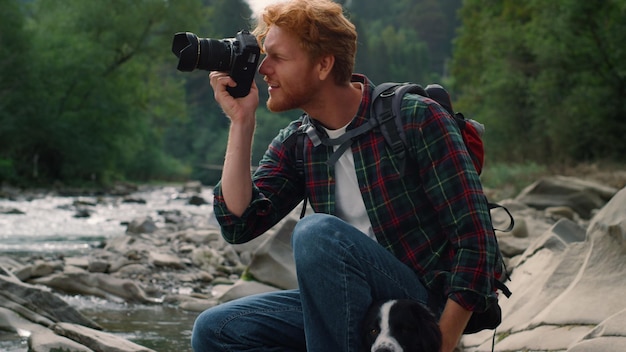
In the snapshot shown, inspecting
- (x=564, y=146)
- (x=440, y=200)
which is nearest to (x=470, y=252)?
(x=440, y=200)

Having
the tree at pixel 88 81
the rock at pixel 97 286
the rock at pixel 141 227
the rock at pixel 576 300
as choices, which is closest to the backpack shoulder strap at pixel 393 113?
the rock at pixel 576 300

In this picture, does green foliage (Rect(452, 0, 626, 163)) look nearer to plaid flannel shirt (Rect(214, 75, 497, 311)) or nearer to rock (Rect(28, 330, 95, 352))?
rock (Rect(28, 330, 95, 352))

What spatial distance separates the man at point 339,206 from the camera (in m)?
2.57

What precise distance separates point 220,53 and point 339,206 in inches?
23.6

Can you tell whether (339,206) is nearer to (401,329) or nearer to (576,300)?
(401,329)

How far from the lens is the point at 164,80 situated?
48844mm

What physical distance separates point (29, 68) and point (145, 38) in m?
6.02

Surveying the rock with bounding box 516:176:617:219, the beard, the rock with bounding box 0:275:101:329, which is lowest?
the rock with bounding box 516:176:617:219

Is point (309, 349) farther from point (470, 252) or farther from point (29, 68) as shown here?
point (29, 68)

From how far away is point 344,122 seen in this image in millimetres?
2861

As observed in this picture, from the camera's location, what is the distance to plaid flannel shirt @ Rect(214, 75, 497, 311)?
2535mm

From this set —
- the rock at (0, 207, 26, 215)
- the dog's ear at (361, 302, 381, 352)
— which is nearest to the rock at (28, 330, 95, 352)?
the dog's ear at (361, 302, 381, 352)

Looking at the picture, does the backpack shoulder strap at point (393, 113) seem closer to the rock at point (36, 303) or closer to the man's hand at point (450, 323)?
the man's hand at point (450, 323)

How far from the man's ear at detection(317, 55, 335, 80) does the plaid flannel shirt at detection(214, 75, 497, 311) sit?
131mm
